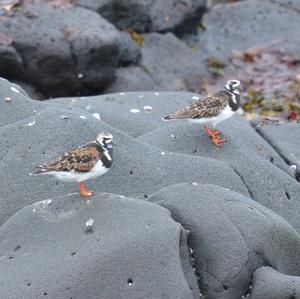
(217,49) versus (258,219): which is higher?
(258,219)

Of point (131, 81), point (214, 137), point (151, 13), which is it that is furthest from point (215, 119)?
point (151, 13)

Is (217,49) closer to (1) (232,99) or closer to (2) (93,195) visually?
(1) (232,99)

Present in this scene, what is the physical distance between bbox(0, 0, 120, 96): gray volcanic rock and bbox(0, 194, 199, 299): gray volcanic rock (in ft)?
19.6

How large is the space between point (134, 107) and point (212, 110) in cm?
172

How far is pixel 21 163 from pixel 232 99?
7.38 feet

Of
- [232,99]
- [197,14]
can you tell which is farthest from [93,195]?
[197,14]

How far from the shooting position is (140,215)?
6.68 m

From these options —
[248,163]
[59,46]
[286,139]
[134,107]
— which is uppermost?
[248,163]

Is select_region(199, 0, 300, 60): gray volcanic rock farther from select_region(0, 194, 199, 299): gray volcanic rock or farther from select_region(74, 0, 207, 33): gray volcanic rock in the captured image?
select_region(0, 194, 199, 299): gray volcanic rock

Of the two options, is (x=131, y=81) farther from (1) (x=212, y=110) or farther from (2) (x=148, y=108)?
(1) (x=212, y=110)

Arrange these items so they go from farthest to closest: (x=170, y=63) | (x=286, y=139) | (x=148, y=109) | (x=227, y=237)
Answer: (x=170, y=63) → (x=286, y=139) → (x=148, y=109) → (x=227, y=237)

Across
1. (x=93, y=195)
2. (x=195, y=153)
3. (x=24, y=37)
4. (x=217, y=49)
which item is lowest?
(x=217, y=49)

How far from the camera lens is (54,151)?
25.7 ft

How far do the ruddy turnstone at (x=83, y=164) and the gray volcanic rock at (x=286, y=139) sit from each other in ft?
9.75
